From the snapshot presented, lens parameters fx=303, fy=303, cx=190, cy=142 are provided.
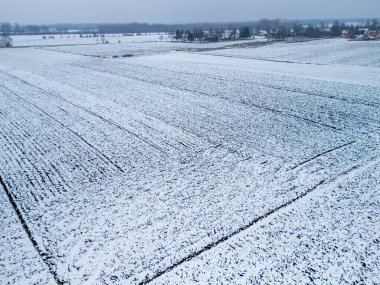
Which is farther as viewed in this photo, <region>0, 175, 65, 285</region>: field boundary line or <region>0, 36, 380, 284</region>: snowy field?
<region>0, 36, 380, 284</region>: snowy field

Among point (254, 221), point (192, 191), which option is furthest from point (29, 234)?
point (254, 221)

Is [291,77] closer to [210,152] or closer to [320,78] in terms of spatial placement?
[320,78]

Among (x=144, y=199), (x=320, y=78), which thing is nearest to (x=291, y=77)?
(x=320, y=78)

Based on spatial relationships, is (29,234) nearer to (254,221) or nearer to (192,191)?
(192,191)

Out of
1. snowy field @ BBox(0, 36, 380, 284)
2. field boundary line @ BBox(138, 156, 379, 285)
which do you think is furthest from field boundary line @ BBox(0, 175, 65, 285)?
field boundary line @ BBox(138, 156, 379, 285)

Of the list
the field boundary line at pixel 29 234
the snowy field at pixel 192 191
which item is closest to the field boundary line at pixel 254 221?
the snowy field at pixel 192 191

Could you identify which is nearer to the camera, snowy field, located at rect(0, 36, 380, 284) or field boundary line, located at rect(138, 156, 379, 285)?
field boundary line, located at rect(138, 156, 379, 285)

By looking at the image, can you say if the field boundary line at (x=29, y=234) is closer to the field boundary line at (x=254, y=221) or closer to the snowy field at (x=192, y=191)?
the snowy field at (x=192, y=191)

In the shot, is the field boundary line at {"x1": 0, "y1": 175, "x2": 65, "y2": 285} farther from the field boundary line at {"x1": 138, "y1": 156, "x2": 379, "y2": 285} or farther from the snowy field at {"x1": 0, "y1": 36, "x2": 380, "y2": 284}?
the field boundary line at {"x1": 138, "y1": 156, "x2": 379, "y2": 285}
